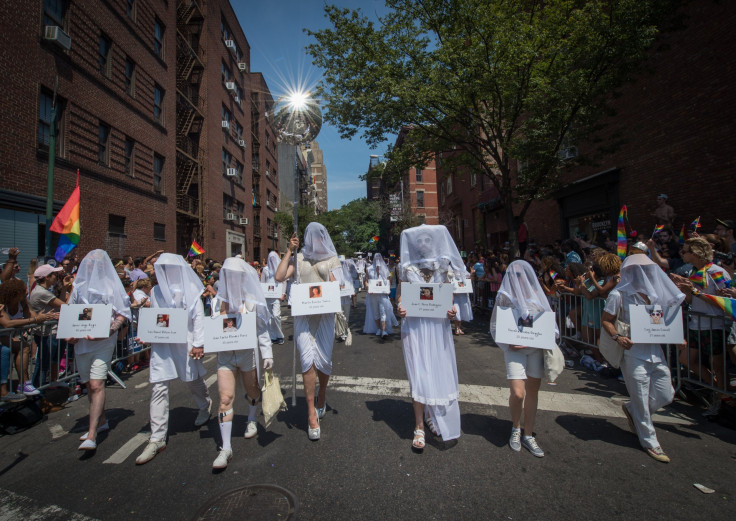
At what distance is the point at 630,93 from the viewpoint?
37.7 feet

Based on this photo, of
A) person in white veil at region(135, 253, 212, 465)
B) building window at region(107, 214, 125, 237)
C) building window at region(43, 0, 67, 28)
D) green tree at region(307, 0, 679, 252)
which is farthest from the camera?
building window at region(107, 214, 125, 237)

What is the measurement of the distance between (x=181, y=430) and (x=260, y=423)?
853 millimetres

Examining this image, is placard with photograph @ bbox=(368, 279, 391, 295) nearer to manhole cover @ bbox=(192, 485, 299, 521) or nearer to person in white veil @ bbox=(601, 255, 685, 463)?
person in white veil @ bbox=(601, 255, 685, 463)

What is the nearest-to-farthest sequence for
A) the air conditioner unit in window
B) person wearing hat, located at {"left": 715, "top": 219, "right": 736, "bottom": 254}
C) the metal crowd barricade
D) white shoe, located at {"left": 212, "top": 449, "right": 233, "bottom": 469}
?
white shoe, located at {"left": 212, "top": 449, "right": 233, "bottom": 469} → the metal crowd barricade → person wearing hat, located at {"left": 715, "top": 219, "right": 736, "bottom": 254} → the air conditioner unit in window

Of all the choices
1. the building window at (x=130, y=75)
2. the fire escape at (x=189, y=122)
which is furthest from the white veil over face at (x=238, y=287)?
the fire escape at (x=189, y=122)

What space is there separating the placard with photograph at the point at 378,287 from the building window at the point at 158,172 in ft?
46.0

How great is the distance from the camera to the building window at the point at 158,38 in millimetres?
18328

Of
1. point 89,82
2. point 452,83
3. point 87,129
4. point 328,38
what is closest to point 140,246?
point 87,129

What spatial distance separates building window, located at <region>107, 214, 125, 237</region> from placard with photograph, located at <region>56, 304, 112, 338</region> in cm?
1247

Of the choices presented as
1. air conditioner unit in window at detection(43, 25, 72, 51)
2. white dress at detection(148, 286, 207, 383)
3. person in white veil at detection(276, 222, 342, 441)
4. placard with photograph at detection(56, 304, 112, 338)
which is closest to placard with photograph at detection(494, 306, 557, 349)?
person in white veil at detection(276, 222, 342, 441)

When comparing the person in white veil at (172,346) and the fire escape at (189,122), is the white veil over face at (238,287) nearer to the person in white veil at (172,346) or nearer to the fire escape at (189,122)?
the person in white veil at (172,346)

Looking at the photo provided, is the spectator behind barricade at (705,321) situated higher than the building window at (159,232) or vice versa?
the building window at (159,232)

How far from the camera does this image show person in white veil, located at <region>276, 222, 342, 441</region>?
3.96 meters

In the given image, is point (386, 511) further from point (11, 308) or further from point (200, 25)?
point (200, 25)
